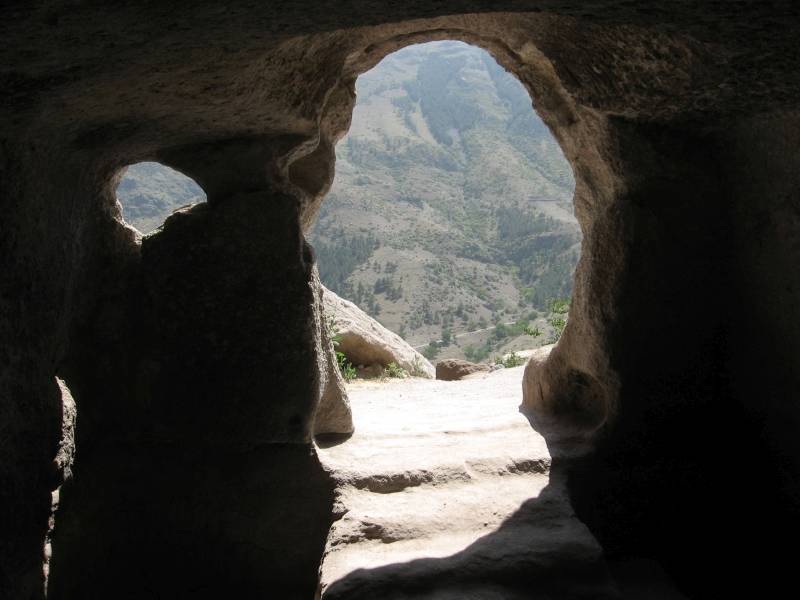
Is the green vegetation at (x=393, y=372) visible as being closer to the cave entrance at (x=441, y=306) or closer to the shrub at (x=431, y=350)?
the cave entrance at (x=441, y=306)

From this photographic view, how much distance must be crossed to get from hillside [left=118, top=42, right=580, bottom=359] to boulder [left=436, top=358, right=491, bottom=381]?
2423 centimetres

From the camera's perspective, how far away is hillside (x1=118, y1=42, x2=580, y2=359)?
43719 mm

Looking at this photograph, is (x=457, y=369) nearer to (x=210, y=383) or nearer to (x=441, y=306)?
(x=210, y=383)

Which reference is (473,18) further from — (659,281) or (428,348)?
(428,348)

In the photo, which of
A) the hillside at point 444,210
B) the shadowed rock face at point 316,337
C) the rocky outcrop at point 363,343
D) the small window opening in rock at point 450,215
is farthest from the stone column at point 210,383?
the hillside at point 444,210

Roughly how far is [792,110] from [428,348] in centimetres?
3298

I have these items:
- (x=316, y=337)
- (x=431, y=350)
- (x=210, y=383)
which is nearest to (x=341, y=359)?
(x=316, y=337)

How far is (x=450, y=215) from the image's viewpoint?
2464 inches

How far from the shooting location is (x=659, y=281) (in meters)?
3.17

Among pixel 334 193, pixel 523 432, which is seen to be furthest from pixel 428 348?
pixel 523 432

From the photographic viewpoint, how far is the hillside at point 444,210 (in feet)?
143

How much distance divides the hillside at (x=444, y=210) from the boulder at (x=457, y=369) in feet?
79.5

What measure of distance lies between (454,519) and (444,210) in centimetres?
6094

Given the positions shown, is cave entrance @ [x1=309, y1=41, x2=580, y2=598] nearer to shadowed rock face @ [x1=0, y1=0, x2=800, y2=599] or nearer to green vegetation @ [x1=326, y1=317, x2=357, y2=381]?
green vegetation @ [x1=326, y1=317, x2=357, y2=381]
